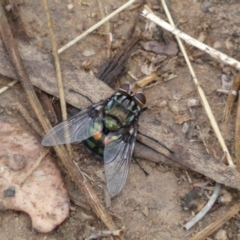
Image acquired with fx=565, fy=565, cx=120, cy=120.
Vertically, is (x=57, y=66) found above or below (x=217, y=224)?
above

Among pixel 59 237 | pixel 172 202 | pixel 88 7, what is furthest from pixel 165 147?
pixel 88 7

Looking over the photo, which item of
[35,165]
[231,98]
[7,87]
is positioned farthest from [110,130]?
[231,98]

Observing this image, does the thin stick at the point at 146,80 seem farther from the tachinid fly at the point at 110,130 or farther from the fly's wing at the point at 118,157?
the fly's wing at the point at 118,157

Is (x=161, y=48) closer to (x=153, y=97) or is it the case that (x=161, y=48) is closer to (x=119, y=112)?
(x=153, y=97)

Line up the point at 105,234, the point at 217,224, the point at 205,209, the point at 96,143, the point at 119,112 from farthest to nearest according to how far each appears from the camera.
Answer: the point at 119,112 < the point at 96,143 < the point at 205,209 < the point at 217,224 < the point at 105,234

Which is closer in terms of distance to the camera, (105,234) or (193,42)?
(105,234)

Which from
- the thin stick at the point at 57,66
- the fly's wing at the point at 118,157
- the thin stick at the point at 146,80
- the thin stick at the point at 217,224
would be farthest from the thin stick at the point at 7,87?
the thin stick at the point at 217,224
